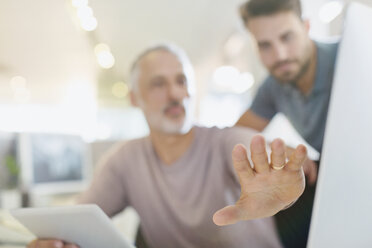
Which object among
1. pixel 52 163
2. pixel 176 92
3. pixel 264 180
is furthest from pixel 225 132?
pixel 52 163

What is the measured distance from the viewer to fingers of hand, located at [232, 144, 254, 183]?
0.17m

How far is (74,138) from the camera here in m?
0.91

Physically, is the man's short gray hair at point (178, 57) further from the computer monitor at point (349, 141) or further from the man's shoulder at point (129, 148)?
the computer monitor at point (349, 141)

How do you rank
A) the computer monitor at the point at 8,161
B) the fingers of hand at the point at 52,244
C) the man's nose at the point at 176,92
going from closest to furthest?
the fingers of hand at the point at 52,244
the man's nose at the point at 176,92
the computer monitor at the point at 8,161

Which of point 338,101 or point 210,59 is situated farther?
point 210,59

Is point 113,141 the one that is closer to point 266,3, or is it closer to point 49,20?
point 49,20

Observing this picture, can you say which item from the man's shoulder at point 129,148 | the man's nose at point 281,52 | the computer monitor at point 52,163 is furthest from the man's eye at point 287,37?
the computer monitor at point 52,163

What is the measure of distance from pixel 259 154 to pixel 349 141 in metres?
0.04

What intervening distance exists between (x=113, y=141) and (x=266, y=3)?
2.31 ft

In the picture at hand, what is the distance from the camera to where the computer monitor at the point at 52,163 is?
793 mm

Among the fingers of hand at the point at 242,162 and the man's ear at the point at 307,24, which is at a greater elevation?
the man's ear at the point at 307,24

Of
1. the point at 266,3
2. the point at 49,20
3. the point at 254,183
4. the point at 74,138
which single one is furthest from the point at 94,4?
the point at 74,138

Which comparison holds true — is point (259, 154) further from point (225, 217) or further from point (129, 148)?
point (129, 148)

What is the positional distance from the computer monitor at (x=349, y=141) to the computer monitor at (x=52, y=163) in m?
0.76
